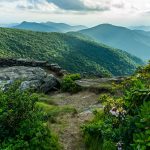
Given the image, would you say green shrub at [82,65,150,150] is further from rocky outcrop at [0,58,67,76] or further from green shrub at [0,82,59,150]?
rocky outcrop at [0,58,67,76]

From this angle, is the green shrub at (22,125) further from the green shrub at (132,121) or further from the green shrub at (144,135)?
the green shrub at (144,135)

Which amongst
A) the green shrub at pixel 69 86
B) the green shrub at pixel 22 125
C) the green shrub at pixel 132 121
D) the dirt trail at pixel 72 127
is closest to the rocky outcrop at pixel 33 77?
the green shrub at pixel 69 86

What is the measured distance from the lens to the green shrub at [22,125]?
9.62 meters

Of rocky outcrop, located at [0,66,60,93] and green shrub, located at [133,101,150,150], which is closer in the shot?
green shrub, located at [133,101,150,150]

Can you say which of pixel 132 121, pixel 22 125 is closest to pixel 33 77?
pixel 22 125

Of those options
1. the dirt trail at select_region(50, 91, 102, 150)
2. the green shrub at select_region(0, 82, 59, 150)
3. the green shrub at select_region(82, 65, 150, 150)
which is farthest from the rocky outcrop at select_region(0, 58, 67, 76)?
the green shrub at select_region(82, 65, 150, 150)

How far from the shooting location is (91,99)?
19688 millimetres

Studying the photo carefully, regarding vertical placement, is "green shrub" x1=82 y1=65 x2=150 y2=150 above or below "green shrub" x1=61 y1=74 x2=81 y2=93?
above

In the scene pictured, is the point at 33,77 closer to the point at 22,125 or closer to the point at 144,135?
the point at 22,125

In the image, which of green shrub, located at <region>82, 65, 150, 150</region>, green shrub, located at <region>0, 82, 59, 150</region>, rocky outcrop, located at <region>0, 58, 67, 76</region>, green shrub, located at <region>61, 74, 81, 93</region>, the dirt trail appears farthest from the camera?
rocky outcrop, located at <region>0, 58, 67, 76</region>

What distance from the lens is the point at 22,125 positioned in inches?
387

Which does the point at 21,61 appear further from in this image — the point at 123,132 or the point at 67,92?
the point at 123,132

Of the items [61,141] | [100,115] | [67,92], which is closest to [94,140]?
[61,141]

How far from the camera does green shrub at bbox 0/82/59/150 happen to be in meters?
9.62
